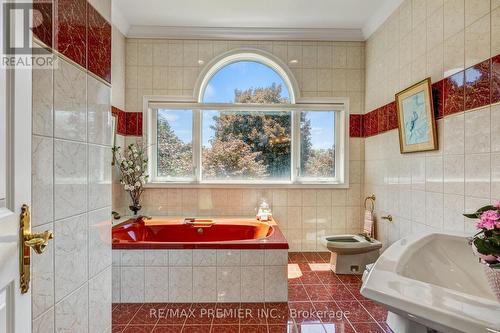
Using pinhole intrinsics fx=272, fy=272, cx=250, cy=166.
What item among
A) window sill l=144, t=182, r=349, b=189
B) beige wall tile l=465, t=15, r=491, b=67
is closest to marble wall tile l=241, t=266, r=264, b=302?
window sill l=144, t=182, r=349, b=189

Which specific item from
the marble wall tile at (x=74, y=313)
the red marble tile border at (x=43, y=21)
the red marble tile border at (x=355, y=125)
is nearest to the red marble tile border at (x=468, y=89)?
the red marble tile border at (x=355, y=125)

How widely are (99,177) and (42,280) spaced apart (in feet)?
1.40

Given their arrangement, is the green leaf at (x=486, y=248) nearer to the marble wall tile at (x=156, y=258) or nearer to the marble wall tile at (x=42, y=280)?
the marble wall tile at (x=42, y=280)

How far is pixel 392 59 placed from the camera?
2.75 m

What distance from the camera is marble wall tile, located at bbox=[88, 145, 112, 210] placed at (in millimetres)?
1037

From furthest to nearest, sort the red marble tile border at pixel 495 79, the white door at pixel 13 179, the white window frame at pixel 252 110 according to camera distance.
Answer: the white window frame at pixel 252 110 → the red marble tile border at pixel 495 79 → the white door at pixel 13 179

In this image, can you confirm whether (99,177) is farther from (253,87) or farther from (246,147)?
(253,87)

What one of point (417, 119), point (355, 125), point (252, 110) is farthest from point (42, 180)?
point (355, 125)

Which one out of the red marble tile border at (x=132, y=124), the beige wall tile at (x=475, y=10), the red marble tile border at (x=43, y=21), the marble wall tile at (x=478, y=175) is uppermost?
the beige wall tile at (x=475, y=10)

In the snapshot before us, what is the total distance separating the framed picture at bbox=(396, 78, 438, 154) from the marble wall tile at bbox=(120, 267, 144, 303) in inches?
98.7

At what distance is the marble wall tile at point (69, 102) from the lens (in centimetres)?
85

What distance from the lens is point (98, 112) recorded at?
1.08 metres

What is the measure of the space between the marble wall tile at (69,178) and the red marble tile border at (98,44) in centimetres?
34

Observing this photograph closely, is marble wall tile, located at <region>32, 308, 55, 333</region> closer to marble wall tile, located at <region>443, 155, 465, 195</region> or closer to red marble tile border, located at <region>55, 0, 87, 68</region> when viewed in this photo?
red marble tile border, located at <region>55, 0, 87, 68</region>
